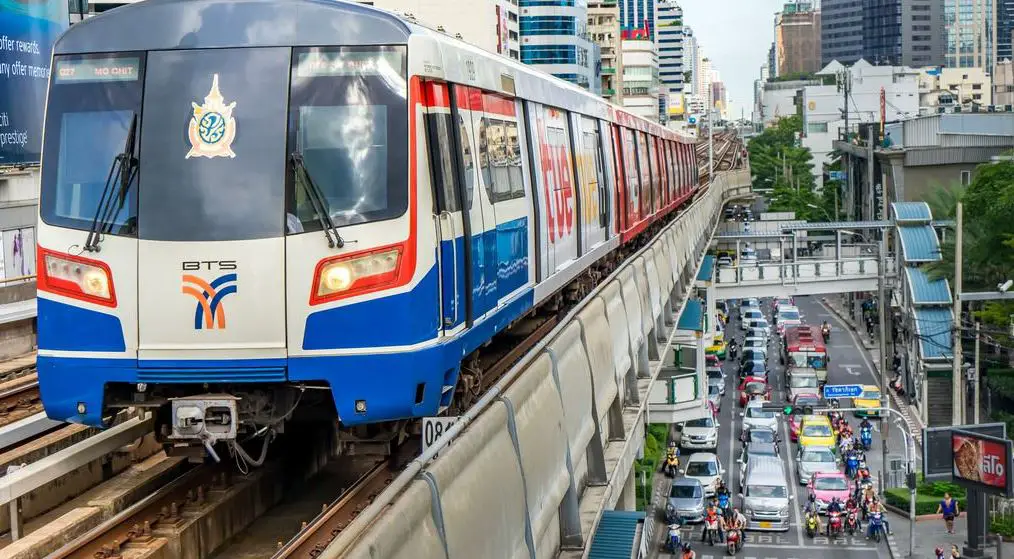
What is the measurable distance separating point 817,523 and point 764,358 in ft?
86.3

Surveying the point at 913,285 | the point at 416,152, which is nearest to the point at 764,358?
the point at 913,285

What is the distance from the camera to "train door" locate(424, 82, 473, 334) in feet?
33.1

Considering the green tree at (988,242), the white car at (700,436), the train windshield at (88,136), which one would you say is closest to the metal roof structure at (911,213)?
the green tree at (988,242)

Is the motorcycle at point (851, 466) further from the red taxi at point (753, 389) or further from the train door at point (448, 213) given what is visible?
the train door at point (448, 213)

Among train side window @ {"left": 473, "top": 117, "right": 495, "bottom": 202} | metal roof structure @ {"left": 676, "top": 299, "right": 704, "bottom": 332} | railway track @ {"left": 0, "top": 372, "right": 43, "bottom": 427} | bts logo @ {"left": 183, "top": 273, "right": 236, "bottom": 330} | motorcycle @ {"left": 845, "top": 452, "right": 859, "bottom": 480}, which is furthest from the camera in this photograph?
motorcycle @ {"left": 845, "top": 452, "right": 859, "bottom": 480}

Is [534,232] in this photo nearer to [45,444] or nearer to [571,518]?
[571,518]

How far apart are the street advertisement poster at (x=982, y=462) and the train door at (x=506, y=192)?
15648mm

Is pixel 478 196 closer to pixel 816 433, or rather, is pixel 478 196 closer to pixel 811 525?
pixel 811 525

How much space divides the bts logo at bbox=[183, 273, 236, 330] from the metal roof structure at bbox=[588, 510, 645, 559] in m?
4.74

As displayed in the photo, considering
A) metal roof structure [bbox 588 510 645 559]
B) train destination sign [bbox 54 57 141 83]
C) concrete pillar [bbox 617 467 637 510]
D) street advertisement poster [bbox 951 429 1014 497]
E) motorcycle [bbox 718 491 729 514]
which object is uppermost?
train destination sign [bbox 54 57 141 83]

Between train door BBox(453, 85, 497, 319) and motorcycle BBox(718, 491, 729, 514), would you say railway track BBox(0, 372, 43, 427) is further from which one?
motorcycle BBox(718, 491, 729, 514)

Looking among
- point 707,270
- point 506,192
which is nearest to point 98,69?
point 506,192

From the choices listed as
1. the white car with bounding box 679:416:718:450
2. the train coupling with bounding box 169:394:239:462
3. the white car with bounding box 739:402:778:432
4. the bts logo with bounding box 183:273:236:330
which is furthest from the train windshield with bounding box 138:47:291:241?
the white car with bounding box 739:402:778:432

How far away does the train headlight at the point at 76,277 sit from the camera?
9.52 meters
